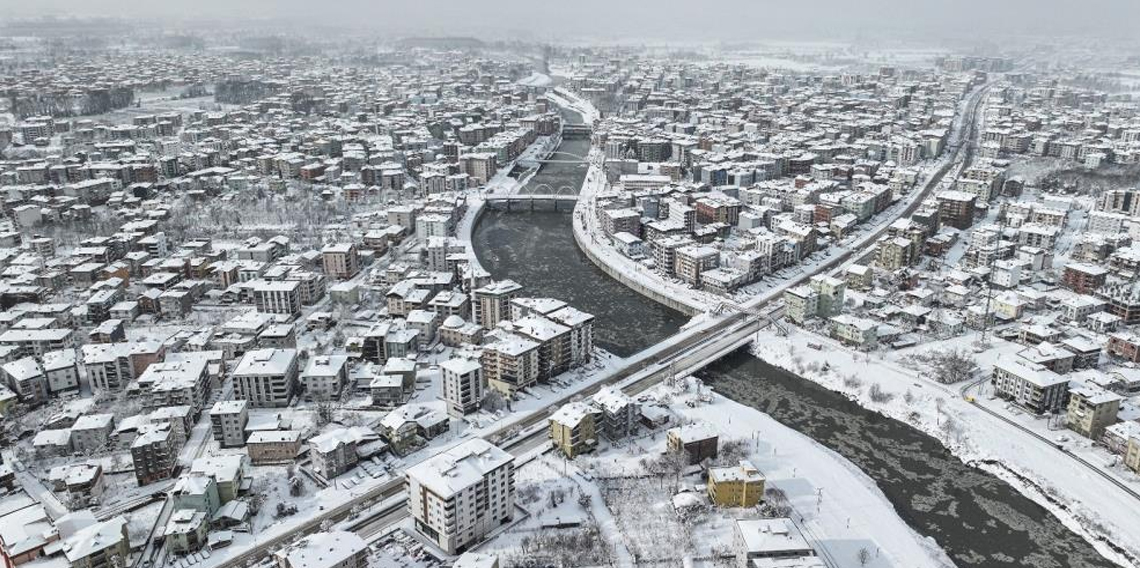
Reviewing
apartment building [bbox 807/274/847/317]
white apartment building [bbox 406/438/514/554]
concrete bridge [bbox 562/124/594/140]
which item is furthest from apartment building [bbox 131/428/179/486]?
concrete bridge [bbox 562/124/594/140]

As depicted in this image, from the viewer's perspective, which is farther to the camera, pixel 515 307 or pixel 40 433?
pixel 515 307

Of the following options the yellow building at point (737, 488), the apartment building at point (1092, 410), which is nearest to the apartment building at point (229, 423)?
the yellow building at point (737, 488)

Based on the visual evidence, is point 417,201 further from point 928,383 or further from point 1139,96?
point 1139,96

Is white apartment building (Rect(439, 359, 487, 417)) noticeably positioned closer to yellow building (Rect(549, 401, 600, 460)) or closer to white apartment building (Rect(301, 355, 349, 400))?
yellow building (Rect(549, 401, 600, 460))

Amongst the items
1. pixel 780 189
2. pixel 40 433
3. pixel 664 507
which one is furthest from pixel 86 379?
pixel 780 189

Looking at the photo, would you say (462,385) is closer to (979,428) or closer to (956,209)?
(979,428)

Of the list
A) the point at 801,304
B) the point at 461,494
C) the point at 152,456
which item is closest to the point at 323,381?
the point at 152,456
